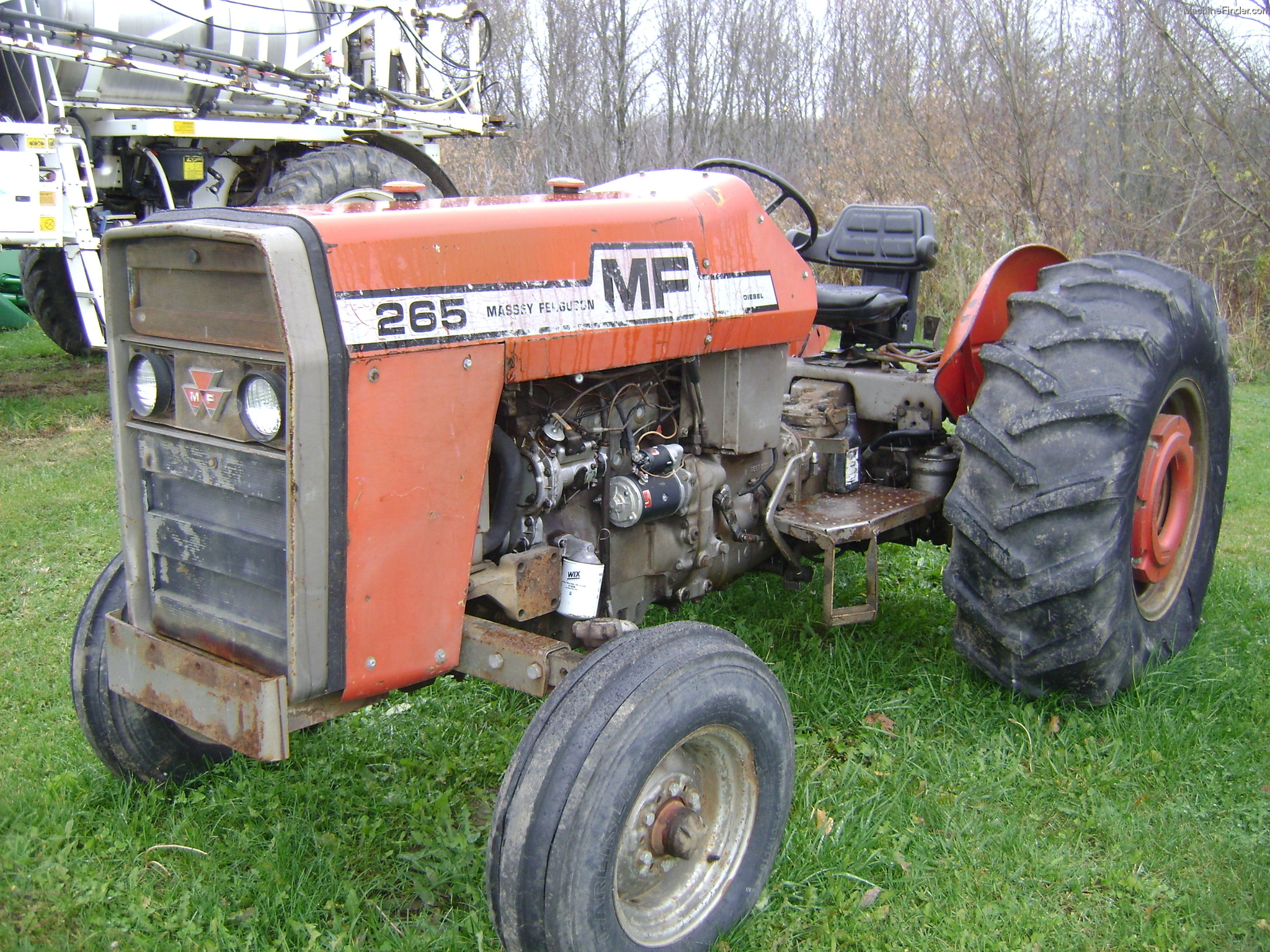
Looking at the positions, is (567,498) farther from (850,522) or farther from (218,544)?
(850,522)

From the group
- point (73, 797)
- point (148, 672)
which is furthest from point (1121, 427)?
point (73, 797)

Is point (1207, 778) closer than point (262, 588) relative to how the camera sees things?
No

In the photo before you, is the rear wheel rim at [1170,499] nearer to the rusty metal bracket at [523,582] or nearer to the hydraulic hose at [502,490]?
the rusty metal bracket at [523,582]

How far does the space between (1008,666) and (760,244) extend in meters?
1.38

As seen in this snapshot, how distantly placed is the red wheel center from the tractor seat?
3.62ft

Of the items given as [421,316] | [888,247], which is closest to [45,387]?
[888,247]

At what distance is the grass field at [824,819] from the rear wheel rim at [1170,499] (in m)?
0.28

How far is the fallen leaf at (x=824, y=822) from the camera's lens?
2719 millimetres

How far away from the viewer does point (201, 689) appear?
2127 millimetres

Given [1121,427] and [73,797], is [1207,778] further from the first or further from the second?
[73,797]

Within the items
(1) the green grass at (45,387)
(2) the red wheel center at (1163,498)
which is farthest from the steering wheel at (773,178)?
(1) the green grass at (45,387)

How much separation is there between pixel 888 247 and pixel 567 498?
2298 millimetres

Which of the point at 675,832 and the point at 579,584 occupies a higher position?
the point at 579,584

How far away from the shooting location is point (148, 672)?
224cm
